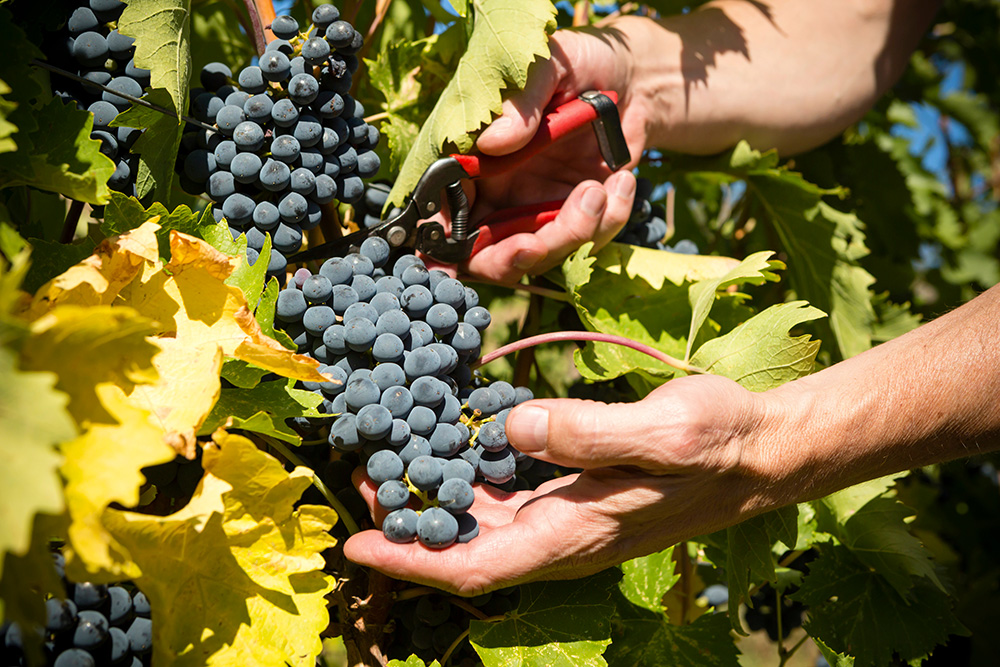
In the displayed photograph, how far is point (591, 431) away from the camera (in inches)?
28.7

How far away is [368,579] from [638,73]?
94 cm

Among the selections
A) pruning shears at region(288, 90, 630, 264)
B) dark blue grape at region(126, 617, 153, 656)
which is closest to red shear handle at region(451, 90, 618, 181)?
pruning shears at region(288, 90, 630, 264)

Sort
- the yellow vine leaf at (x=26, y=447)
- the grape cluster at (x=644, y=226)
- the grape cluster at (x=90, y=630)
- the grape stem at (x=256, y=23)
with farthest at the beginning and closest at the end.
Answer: the grape cluster at (x=644, y=226) < the grape stem at (x=256, y=23) < the grape cluster at (x=90, y=630) < the yellow vine leaf at (x=26, y=447)

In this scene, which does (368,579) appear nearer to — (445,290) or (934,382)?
(445,290)

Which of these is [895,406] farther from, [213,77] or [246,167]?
[213,77]

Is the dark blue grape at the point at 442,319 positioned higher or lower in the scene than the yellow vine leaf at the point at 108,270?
lower

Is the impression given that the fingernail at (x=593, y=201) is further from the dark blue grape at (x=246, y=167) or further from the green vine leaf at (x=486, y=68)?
the dark blue grape at (x=246, y=167)

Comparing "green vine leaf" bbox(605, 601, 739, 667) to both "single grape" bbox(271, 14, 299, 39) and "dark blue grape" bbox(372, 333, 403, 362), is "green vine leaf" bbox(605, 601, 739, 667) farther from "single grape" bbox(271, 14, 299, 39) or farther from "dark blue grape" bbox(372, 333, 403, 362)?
"single grape" bbox(271, 14, 299, 39)

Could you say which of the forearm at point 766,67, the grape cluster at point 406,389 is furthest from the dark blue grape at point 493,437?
the forearm at point 766,67

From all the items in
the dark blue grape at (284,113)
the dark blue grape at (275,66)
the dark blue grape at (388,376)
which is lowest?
the dark blue grape at (388,376)

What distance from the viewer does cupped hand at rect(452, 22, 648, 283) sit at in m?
1.04

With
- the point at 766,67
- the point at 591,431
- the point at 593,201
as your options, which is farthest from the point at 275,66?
the point at 766,67

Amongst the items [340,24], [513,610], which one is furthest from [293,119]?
[513,610]

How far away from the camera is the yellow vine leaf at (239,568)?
640 mm
